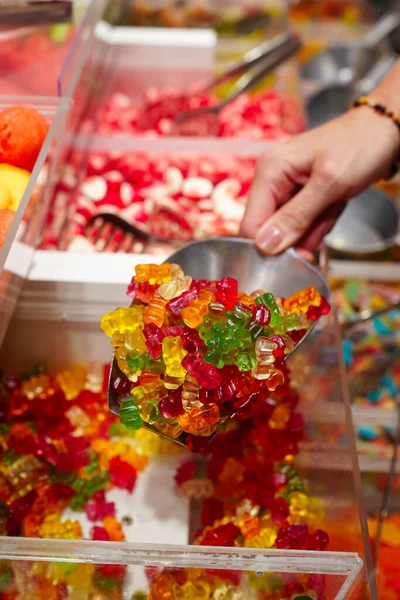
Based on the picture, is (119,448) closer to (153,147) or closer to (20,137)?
(20,137)

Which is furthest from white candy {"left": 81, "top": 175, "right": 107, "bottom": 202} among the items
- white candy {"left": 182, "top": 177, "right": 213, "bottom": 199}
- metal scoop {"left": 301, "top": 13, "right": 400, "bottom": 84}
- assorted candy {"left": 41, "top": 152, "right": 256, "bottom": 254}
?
metal scoop {"left": 301, "top": 13, "right": 400, "bottom": 84}

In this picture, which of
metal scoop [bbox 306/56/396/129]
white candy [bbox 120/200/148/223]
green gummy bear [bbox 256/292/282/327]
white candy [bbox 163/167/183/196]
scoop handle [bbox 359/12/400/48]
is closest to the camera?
green gummy bear [bbox 256/292/282/327]

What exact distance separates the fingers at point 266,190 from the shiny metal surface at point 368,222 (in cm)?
68

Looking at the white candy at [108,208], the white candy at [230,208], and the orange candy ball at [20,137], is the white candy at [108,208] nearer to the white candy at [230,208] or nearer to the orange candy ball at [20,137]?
the white candy at [230,208]

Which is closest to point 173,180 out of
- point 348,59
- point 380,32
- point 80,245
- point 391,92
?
point 80,245

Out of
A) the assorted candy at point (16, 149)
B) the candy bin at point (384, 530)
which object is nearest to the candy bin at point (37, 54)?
the assorted candy at point (16, 149)

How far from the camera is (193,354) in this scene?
2.75ft

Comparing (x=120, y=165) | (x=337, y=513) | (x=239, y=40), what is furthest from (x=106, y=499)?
(x=239, y=40)

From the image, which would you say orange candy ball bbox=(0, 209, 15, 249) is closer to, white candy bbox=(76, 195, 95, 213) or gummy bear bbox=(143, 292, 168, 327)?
gummy bear bbox=(143, 292, 168, 327)

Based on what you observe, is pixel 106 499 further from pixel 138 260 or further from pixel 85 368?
pixel 138 260

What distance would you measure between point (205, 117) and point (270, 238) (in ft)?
3.19

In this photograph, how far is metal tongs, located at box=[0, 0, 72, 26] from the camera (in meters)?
1.22

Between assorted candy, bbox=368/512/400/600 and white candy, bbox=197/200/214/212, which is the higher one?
white candy, bbox=197/200/214/212

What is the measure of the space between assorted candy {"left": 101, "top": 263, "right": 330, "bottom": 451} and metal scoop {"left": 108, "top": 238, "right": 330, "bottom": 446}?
19 centimetres
